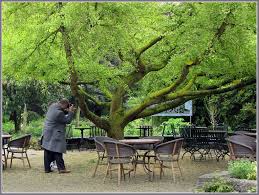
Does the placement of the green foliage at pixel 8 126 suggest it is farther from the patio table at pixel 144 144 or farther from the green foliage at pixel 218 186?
the green foliage at pixel 218 186

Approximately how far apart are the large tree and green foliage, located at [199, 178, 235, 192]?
299 cm

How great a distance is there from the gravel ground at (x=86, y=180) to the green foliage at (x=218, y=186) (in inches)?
23.6

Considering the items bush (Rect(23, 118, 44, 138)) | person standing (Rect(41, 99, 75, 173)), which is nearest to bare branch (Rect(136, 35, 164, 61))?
person standing (Rect(41, 99, 75, 173))

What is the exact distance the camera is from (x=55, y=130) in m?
11.2

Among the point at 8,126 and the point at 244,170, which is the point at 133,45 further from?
the point at 8,126

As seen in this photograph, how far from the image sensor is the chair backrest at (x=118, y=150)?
9.63 meters

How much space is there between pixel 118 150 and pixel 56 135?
6.60 ft

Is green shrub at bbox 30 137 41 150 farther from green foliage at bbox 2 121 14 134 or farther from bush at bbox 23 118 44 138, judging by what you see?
green foliage at bbox 2 121 14 134

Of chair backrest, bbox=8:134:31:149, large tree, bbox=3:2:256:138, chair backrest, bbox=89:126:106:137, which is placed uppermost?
large tree, bbox=3:2:256:138

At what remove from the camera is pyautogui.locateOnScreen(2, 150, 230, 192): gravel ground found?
901 cm

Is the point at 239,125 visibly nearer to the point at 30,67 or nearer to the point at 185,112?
the point at 185,112

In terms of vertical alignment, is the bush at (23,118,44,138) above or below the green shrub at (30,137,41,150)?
above

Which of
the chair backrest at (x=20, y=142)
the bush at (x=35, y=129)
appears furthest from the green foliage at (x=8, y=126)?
the chair backrest at (x=20, y=142)

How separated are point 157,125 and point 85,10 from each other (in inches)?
617
